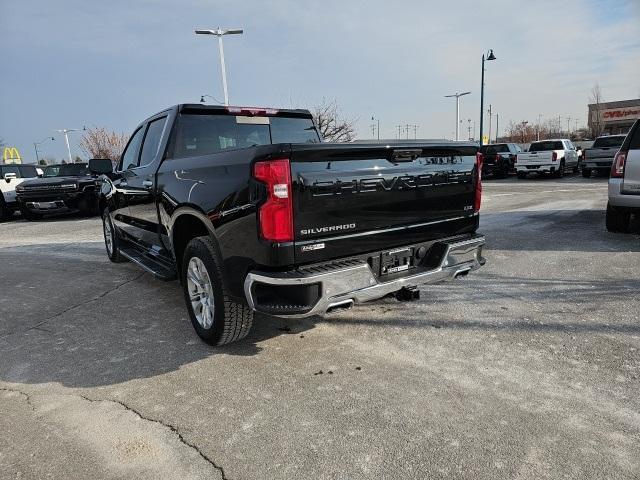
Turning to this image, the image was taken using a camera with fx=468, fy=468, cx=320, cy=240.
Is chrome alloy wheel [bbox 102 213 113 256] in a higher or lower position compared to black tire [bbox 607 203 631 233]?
higher

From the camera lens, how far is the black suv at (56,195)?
489 inches

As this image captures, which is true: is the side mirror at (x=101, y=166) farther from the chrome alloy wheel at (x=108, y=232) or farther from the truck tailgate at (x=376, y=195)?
the truck tailgate at (x=376, y=195)

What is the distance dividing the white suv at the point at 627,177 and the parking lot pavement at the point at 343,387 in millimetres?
2065

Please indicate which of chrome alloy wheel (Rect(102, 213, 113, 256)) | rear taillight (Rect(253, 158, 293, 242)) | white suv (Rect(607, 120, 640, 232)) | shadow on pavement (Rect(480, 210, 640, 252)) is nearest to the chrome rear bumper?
rear taillight (Rect(253, 158, 293, 242))

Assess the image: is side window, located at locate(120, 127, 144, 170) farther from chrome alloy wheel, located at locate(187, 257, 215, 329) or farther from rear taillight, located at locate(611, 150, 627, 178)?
rear taillight, located at locate(611, 150, 627, 178)

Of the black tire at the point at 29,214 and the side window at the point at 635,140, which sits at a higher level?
the side window at the point at 635,140

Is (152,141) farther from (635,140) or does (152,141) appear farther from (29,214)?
(29,214)

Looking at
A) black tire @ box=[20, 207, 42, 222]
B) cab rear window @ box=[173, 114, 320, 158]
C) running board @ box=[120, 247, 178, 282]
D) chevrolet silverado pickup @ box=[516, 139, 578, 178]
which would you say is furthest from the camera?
chevrolet silverado pickup @ box=[516, 139, 578, 178]

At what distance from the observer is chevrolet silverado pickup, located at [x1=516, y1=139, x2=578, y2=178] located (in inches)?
819

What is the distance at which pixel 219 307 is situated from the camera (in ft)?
10.9

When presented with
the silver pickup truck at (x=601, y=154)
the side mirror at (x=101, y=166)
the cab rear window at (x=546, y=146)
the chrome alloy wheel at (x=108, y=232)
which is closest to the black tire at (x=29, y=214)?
the chrome alloy wheel at (x=108, y=232)

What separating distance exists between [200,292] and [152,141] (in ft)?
6.71

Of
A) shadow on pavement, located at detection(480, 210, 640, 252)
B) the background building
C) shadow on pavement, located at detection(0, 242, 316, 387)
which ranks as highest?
the background building

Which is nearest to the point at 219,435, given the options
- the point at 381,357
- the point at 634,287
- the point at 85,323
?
the point at 381,357
